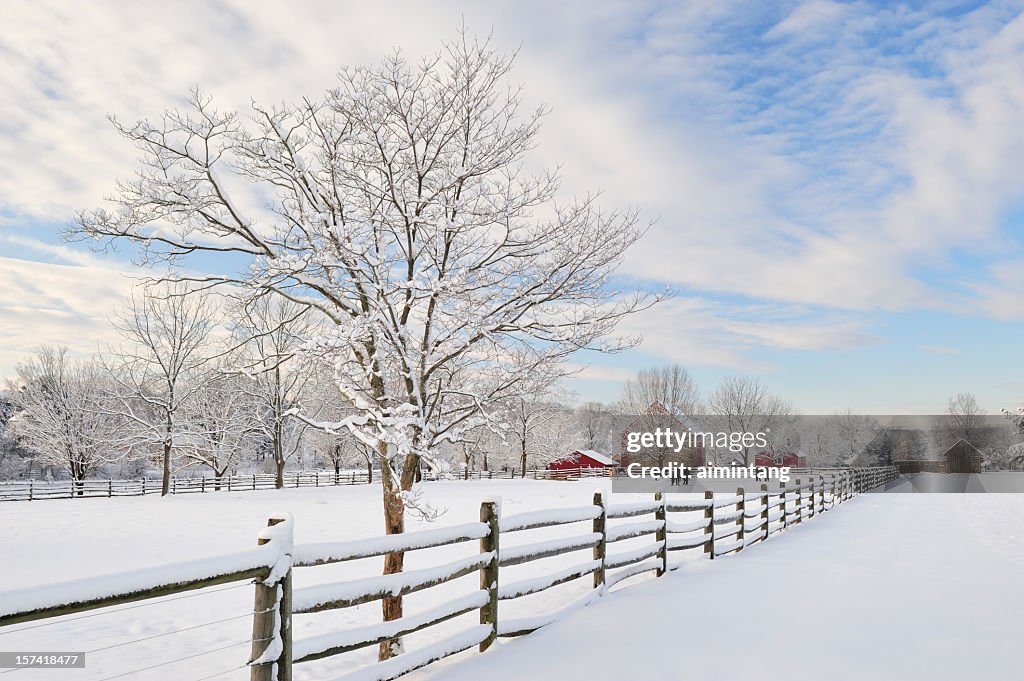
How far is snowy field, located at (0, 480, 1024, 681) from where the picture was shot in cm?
597

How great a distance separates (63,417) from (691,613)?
4856 centimetres

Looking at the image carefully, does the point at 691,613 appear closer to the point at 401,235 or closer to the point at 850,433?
the point at 401,235

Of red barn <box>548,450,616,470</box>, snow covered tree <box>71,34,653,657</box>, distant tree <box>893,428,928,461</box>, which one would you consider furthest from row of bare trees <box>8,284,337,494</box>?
distant tree <box>893,428,928,461</box>

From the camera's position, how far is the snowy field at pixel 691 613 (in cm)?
597

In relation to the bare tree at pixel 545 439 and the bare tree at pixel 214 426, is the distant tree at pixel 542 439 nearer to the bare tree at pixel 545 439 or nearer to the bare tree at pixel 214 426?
the bare tree at pixel 545 439

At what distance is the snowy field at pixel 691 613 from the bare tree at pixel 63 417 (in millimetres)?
Result: 23278

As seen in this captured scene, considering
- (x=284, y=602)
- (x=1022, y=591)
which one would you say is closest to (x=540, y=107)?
(x=284, y=602)

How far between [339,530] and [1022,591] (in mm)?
18716

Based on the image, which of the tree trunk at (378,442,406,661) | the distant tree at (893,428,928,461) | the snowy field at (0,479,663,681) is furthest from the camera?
the distant tree at (893,428,928,461)

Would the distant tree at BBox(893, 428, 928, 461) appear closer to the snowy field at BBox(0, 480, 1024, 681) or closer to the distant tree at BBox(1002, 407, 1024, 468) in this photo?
the distant tree at BBox(1002, 407, 1024, 468)

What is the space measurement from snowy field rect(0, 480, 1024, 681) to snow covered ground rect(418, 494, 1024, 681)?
0.03m

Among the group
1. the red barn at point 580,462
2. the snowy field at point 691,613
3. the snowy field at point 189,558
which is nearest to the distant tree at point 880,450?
the red barn at point 580,462

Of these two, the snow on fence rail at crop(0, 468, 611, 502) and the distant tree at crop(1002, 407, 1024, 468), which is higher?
the distant tree at crop(1002, 407, 1024, 468)

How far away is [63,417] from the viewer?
45.4 m
